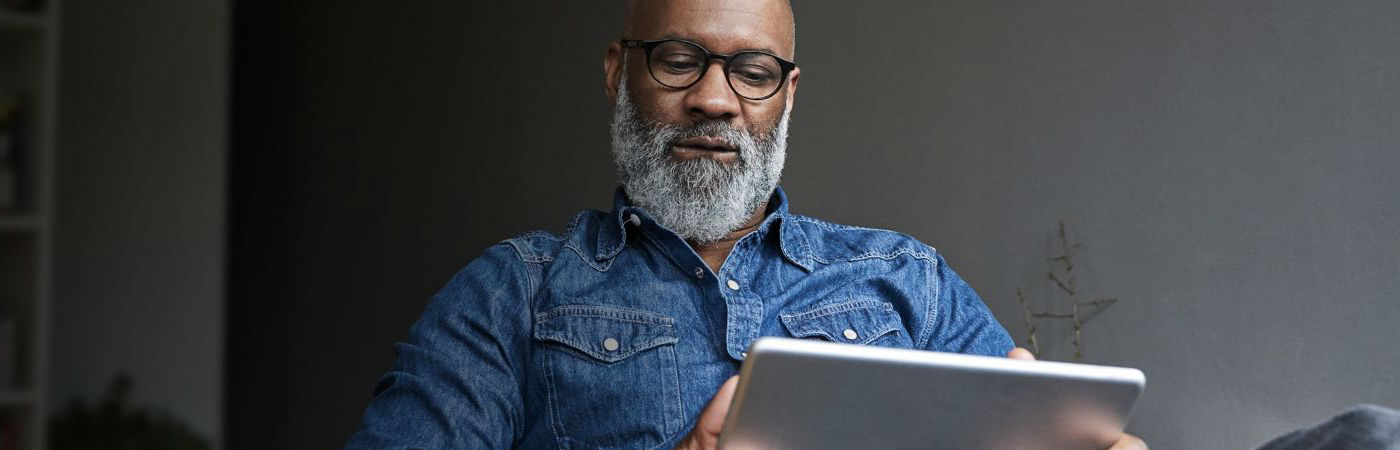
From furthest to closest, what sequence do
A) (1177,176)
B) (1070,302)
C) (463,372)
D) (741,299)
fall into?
(1070,302) → (1177,176) → (741,299) → (463,372)

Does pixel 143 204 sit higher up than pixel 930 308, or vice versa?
pixel 930 308

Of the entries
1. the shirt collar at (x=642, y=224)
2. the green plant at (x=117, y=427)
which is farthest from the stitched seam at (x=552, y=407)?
the green plant at (x=117, y=427)

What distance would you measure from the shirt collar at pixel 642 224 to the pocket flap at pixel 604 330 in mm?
104

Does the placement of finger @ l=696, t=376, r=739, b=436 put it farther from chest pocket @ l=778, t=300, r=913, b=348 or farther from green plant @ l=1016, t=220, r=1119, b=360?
green plant @ l=1016, t=220, r=1119, b=360

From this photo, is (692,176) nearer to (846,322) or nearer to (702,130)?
(702,130)

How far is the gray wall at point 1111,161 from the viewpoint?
1.71 m

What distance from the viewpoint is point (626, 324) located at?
5.04 feet

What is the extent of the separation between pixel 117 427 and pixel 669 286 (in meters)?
2.27

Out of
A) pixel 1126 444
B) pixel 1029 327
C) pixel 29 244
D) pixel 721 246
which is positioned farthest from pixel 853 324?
pixel 29 244

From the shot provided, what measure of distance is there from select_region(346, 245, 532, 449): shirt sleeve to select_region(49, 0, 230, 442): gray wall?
2.15 metres

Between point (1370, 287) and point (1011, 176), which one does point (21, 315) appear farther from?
point (1370, 287)

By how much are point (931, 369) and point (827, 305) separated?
2.16 feet

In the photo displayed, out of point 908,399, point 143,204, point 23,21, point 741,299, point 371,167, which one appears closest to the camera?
point 908,399

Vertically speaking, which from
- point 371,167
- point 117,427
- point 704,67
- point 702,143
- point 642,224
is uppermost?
point 704,67
